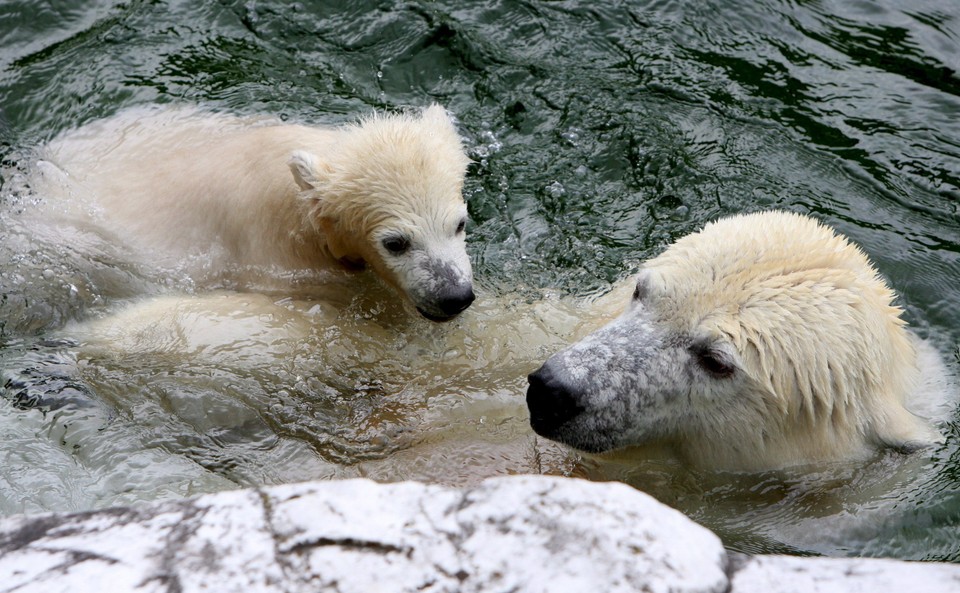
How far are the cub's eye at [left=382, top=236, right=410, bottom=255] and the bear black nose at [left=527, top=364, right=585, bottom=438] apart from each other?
1.37 meters

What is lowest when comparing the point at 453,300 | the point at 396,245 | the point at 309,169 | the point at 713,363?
the point at 453,300

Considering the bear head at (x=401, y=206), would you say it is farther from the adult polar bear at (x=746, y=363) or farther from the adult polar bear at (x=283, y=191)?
the adult polar bear at (x=746, y=363)

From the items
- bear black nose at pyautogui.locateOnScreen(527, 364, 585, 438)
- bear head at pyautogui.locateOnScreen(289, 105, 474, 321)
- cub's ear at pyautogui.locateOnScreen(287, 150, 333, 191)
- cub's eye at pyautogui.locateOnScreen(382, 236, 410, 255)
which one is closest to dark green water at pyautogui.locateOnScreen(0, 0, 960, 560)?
bear head at pyautogui.locateOnScreen(289, 105, 474, 321)

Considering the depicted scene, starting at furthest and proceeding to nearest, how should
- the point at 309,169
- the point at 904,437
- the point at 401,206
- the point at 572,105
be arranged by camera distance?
1. the point at 572,105
2. the point at 309,169
3. the point at 401,206
4. the point at 904,437

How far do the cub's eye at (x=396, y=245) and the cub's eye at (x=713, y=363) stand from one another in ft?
5.20

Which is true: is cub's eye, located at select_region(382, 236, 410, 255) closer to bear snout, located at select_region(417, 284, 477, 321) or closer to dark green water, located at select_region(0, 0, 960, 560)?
bear snout, located at select_region(417, 284, 477, 321)

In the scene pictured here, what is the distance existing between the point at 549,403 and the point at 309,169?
193cm

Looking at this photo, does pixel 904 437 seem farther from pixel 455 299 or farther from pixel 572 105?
pixel 572 105

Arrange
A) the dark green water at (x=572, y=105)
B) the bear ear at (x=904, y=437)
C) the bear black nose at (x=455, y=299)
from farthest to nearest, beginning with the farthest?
the dark green water at (x=572, y=105), the bear black nose at (x=455, y=299), the bear ear at (x=904, y=437)

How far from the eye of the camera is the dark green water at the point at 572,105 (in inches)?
178

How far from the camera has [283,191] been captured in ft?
14.9

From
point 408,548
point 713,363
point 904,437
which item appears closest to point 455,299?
point 713,363

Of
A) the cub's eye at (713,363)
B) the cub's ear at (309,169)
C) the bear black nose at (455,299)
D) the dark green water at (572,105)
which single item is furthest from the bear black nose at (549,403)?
the cub's ear at (309,169)

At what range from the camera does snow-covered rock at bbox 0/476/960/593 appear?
1734mm
